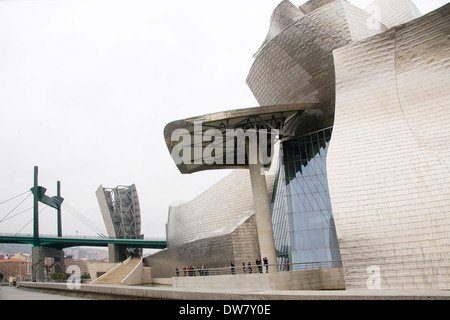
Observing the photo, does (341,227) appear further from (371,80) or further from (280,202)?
(280,202)

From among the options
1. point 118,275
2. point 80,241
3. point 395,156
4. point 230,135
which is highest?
point 230,135

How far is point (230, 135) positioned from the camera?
21.0 metres

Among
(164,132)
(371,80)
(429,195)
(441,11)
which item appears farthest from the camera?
(164,132)

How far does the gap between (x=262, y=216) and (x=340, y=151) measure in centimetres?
645

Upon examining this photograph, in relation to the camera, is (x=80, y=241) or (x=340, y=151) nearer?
(x=340, y=151)

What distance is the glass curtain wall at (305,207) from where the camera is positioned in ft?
64.7

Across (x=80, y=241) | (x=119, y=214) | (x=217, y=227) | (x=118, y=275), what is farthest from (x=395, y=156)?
(x=80, y=241)

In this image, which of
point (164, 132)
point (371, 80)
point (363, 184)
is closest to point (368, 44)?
point (371, 80)

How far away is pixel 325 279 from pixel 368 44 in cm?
1109

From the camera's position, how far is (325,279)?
58.3 feet

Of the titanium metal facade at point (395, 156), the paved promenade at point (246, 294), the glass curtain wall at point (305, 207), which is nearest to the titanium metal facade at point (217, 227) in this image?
the glass curtain wall at point (305, 207)

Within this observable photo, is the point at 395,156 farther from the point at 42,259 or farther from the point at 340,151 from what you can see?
the point at 42,259
